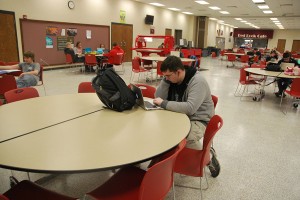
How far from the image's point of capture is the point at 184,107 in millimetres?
2082

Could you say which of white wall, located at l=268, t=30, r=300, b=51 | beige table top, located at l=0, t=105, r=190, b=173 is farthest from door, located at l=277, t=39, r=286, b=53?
beige table top, located at l=0, t=105, r=190, b=173

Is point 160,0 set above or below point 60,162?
above

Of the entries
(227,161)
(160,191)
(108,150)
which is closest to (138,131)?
(108,150)

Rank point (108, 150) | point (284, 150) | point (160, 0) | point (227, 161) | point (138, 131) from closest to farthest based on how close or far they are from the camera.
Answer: point (108, 150) → point (138, 131) → point (227, 161) → point (284, 150) → point (160, 0)

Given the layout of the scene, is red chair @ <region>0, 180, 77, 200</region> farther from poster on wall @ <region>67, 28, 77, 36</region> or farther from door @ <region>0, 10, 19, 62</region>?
poster on wall @ <region>67, 28, 77, 36</region>

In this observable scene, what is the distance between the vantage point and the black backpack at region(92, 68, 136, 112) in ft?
6.70

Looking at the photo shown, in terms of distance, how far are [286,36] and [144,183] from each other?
30940 millimetres

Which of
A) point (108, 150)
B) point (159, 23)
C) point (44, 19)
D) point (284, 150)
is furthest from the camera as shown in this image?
point (159, 23)

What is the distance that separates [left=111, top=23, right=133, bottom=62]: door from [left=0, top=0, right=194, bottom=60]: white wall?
11.3 inches

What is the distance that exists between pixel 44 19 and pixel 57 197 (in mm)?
8667

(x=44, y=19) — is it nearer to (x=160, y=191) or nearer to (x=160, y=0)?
(x=160, y=0)

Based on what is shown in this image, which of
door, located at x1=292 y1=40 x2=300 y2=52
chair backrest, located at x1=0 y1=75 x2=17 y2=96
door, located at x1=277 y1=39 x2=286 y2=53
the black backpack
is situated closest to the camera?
the black backpack

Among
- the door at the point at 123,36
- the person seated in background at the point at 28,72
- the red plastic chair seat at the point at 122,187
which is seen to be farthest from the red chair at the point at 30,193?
the door at the point at 123,36

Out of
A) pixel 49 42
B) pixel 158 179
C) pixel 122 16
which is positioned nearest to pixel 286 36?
pixel 122 16
